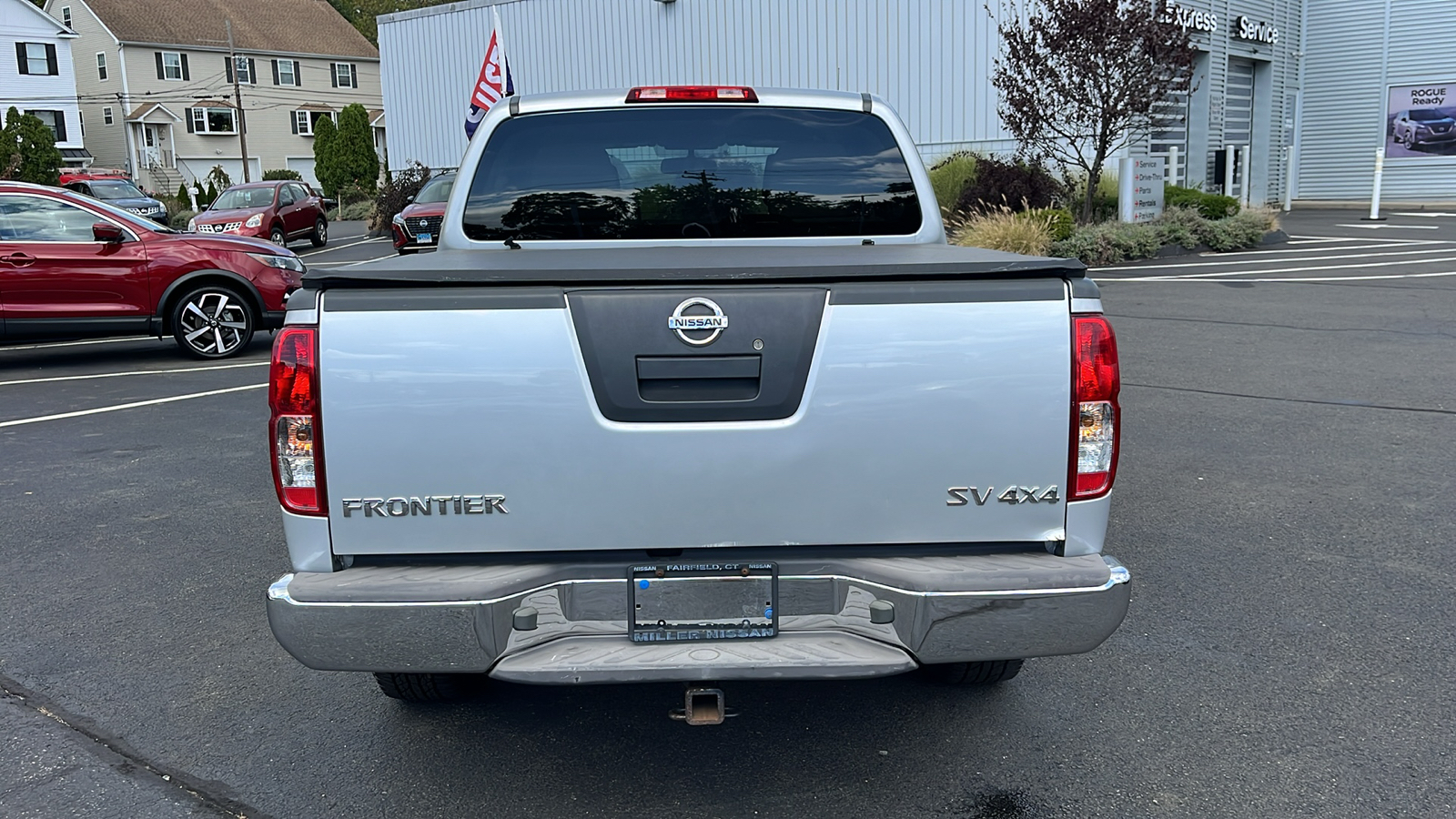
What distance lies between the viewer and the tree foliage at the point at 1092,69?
61.9 ft

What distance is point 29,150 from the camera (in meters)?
44.7

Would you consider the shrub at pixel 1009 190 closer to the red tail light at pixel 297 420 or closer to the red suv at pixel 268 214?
the red suv at pixel 268 214

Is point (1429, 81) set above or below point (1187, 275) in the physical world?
above

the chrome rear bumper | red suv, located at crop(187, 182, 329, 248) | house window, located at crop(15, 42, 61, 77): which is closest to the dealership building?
red suv, located at crop(187, 182, 329, 248)

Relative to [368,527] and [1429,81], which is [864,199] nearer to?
[368,527]

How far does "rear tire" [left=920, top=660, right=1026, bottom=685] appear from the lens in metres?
3.84

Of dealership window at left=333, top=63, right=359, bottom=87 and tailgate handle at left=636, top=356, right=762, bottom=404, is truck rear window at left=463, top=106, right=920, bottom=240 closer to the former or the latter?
tailgate handle at left=636, top=356, right=762, bottom=404

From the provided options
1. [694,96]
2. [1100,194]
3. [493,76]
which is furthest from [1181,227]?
[694,96]

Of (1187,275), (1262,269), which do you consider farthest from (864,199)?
(1262,269)

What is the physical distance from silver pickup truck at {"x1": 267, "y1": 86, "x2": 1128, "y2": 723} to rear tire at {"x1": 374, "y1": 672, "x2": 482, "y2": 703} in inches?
31.6

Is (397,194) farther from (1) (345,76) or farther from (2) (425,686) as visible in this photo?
(1) (345,76)

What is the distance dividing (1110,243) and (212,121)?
5335 centimetres

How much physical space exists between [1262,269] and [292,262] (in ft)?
43.5

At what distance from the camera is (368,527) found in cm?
299
